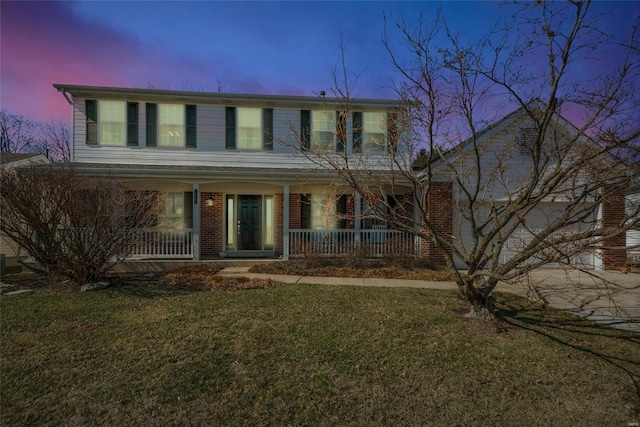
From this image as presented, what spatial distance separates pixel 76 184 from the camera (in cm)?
705

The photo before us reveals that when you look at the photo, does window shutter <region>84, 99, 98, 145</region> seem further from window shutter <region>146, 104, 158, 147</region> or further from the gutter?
window shutter <region>146, 104, 158, 147</region>

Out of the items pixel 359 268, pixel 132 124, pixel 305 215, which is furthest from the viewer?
pixel 305 215

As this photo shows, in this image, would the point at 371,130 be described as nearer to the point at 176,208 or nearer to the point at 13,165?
Answer: the point at 176,208

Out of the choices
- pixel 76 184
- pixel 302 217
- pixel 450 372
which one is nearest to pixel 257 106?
pixel 302 217

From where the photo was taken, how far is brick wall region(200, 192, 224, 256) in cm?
1141

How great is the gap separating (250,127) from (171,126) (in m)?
2.68

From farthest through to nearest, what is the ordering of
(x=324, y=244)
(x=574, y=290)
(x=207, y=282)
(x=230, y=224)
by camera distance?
(x=230, y=224) → (x=324, y=244) → (x=207, y=282) → (x=574, y=290)

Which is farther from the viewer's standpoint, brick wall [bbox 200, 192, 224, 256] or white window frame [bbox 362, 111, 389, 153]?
white window frame [bbox 362, 111, 389, 153]

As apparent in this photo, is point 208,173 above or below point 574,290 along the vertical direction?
above

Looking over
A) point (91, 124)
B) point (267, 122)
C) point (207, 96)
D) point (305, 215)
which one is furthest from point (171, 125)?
point (305, 215)

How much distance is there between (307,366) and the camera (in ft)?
12.2

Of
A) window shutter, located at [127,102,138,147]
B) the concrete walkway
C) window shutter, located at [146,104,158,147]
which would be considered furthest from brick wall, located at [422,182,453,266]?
window shutter, located at [127,102,138,147]

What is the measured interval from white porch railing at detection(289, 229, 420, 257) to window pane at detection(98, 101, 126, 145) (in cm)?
677

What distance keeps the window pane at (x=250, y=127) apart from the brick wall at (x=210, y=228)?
225cm
